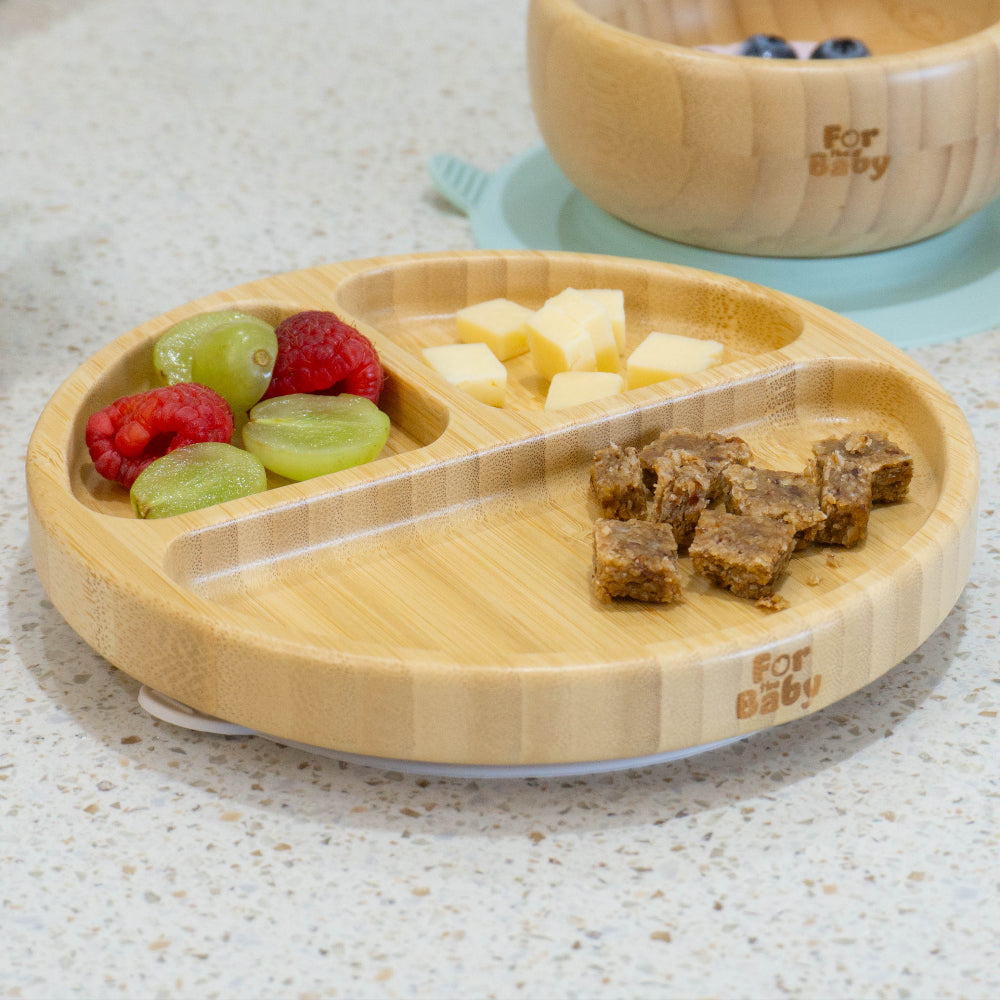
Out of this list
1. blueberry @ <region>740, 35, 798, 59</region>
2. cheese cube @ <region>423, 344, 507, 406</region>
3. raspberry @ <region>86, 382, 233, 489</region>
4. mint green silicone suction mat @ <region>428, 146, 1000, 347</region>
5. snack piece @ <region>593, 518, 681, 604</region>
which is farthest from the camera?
blueberry @ <region>740, 35, 798, 59</region>

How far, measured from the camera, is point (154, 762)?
81cm

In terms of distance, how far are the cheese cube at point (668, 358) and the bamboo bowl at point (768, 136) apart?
0.22 m

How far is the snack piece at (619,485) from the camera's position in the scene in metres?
0.90

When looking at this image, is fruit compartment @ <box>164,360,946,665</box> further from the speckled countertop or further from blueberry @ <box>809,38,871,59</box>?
blueberry @ <box>809,38,871,59</box>

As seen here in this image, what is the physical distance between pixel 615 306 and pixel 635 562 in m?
0.35

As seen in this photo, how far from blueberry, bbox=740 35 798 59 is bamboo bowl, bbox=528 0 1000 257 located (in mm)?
220

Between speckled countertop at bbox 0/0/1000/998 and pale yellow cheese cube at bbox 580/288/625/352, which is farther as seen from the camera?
pale yellow cheese cube at bbox 580/288/625/352

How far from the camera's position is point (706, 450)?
3.05ft

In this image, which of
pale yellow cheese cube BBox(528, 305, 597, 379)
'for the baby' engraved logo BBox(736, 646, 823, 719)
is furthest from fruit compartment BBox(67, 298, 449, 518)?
'for the baby' engraved logo BBox(736, 646, 823, 719)

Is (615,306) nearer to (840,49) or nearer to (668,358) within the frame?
(668,358)

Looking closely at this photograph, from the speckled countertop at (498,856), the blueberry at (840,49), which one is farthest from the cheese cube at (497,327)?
the blueberry at (840,49)

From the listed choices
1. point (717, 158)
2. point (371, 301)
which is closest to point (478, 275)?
point (371, 301)

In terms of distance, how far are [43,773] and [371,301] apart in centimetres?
→ 51

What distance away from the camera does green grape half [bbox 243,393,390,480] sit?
0.95 m
